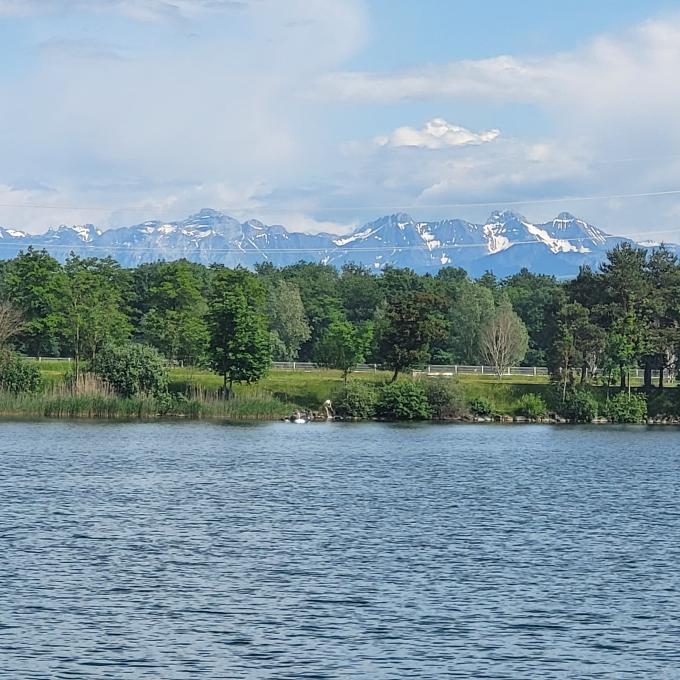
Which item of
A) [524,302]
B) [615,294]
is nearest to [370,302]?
[524,302]

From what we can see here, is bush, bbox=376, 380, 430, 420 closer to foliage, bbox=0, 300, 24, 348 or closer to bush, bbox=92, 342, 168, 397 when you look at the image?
bush, bbox=92, 342, 168, 397

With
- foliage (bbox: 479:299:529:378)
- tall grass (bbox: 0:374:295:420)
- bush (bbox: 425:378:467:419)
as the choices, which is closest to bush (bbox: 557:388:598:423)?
bush (bbox: 425:378:467:419)

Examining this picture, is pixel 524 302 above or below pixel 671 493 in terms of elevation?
above

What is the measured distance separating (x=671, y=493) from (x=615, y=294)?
58.6 metres

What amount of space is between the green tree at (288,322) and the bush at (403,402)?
3669cm

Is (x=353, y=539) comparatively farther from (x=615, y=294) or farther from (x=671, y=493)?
(x=615, y=294)

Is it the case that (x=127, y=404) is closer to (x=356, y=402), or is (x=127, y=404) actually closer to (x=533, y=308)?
(x=356, y=402)

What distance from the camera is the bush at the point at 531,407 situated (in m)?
107

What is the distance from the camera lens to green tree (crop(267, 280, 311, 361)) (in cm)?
14138

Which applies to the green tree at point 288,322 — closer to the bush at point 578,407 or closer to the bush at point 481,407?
the bush at point 481,407

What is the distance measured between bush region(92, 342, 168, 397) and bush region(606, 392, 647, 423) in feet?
126

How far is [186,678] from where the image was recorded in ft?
74.9

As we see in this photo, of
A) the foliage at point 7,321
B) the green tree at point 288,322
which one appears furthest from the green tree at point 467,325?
the foliage at point 7,321

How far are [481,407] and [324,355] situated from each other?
59.9ft
